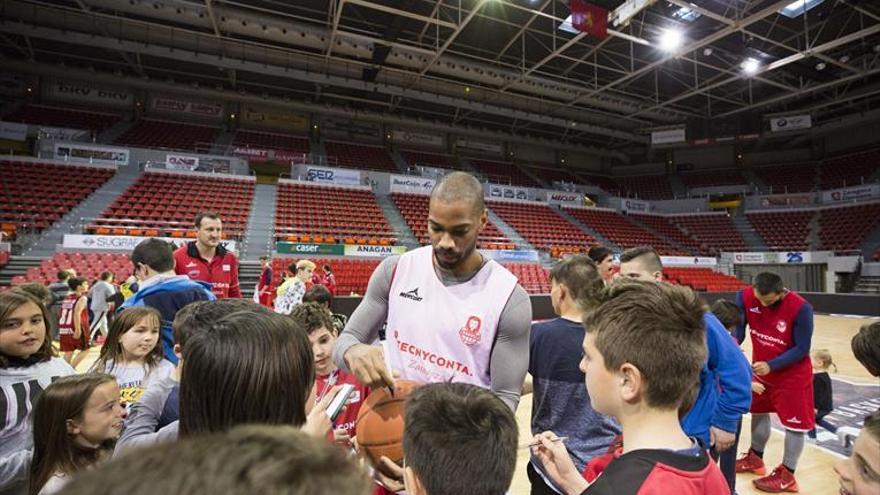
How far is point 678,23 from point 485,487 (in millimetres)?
16416

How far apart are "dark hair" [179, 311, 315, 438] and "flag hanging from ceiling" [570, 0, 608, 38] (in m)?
11.9

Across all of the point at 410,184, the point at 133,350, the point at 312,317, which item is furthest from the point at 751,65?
the point at 133,350

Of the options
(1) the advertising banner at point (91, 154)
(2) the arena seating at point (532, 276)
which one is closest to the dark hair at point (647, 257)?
(2) the arena seating at point (532, 276)

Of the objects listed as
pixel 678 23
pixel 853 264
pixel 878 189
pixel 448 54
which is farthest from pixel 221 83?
pixel 878 189

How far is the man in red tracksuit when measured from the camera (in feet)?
13.8

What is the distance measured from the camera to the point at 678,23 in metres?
13.7

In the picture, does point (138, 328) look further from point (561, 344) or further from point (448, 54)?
point (448, 54)

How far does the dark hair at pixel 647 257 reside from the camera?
8.66ft

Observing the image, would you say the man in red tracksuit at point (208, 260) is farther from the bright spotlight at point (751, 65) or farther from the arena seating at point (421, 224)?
the bright spotlight at point (751, 65)

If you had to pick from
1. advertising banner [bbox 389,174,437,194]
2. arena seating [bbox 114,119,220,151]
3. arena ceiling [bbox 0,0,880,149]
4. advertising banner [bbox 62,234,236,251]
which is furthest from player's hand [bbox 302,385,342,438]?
arena seating [bbox 114,119,220,151]

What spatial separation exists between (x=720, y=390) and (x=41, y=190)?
1760cm

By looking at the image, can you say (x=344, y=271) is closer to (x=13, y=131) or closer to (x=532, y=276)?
(x=532, y=276)

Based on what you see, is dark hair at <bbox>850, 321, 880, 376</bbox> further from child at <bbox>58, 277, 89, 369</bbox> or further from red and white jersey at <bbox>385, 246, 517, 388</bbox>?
child at <bbox>58, 277, 89, 369</bbox>

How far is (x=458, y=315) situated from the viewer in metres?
1.75
